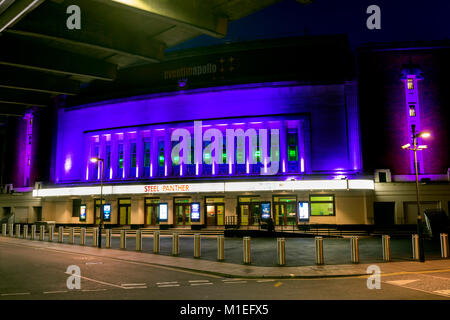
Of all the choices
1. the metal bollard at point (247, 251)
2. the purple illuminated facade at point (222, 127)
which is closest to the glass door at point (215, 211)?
the purple illuminated facade at point (222, 127)

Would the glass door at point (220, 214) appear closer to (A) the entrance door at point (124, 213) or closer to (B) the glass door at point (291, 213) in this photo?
(B) the glass door at point (291, 213)

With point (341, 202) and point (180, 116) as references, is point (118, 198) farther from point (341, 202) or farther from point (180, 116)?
point (341, 202)

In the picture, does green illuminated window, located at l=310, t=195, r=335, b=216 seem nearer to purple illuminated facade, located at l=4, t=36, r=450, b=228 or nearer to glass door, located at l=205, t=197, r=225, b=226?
purple illuminated facade, located at l=4, t=36, r=450, b=228

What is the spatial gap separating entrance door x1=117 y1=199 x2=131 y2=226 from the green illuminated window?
796 inches

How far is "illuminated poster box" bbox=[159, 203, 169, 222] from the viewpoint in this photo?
3841 cm

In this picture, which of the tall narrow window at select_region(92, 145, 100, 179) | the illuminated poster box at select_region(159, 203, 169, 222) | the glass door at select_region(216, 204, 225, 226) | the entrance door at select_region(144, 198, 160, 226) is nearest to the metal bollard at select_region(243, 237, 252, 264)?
the glass door at select_region(216, 204, 225, 226)

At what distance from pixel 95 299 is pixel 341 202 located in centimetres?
2816

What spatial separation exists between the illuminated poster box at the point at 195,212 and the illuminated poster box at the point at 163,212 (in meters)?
2.85

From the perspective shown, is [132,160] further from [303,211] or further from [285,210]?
[303,211]

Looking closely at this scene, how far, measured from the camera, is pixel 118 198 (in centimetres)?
4112

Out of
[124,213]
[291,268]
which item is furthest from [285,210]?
[291,268]

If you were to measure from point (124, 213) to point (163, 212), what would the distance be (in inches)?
217
